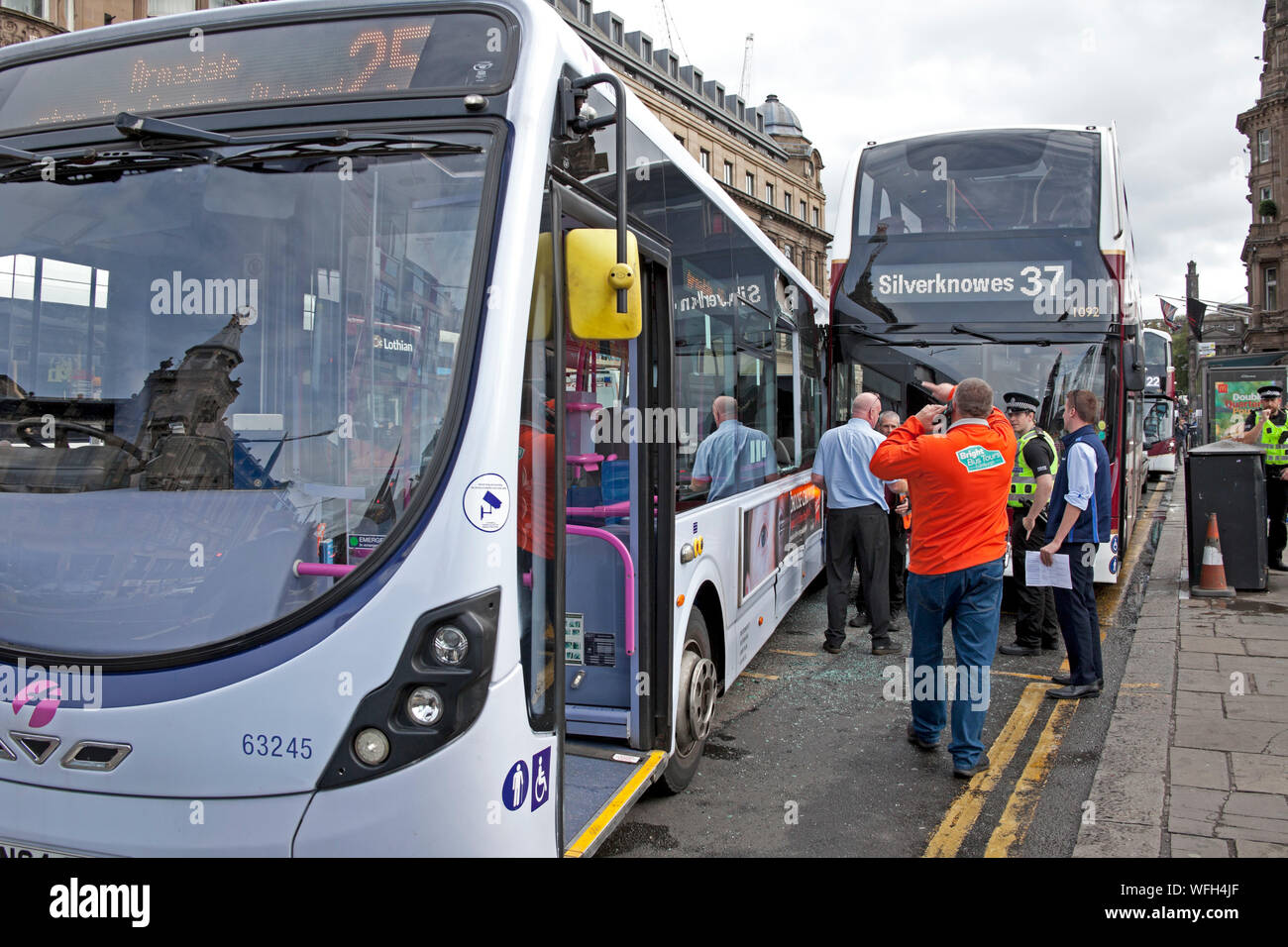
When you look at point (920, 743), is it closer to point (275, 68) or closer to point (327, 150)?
point (327, 150)

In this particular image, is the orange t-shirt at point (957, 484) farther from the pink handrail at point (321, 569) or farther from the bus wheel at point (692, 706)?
the pink handrail at point (321, 569)

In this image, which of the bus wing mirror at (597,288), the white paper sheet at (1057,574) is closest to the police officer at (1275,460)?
the white paper sheet at (1057,574)

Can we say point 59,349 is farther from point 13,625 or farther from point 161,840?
point 161,840

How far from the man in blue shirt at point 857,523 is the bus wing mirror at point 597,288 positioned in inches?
190

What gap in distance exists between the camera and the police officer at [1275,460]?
35.6 feet

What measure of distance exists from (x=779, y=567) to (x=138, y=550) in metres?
5.08

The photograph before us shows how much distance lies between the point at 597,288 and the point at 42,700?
1.93 metres

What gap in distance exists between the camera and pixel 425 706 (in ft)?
8.30

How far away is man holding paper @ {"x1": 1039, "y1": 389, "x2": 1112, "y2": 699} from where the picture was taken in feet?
19.9

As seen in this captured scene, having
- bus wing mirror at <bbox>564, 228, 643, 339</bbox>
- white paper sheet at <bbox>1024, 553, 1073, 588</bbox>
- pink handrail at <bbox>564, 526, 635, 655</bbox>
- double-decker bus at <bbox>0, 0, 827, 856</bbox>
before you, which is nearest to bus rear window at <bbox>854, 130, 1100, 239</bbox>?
white paper sheet at <bbox>1024, 553, 1073, 588</bbox>

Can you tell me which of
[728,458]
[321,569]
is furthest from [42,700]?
[728,458]

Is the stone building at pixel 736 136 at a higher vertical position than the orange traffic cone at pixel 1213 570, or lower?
higher

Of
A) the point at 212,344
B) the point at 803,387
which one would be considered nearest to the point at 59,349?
the point at 212,344

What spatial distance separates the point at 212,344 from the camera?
2877 mm
